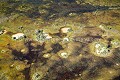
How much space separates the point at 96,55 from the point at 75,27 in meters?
2.74

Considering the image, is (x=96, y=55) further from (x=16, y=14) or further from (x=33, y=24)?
Answer: (x=16, y=14)

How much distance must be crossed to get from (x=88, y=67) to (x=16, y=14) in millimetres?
6978

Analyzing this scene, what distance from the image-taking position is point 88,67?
10.5 metres

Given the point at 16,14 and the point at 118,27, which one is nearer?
the point at 118,27

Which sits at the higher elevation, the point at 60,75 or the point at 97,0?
the point at 97,0

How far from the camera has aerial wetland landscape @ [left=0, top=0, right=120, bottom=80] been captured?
34.1ft

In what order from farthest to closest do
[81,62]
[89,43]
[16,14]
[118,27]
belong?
[16,14] → [118,27] → [89,43] → [81,62]

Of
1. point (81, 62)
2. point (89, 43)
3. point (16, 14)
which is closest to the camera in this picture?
point (81, 62)

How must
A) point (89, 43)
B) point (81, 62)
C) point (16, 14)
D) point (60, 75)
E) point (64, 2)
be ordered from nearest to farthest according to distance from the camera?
point (60, 75), point (81, 62), point (89, 43), point (16, 14), point (64, 2)

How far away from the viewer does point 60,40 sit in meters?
12.4

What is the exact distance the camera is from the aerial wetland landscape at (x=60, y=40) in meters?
10.4

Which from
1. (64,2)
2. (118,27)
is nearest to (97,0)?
(64,2)

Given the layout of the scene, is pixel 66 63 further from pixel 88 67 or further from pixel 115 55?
pixel 115 55

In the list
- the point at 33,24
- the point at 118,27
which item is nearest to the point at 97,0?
the point at 118,27
